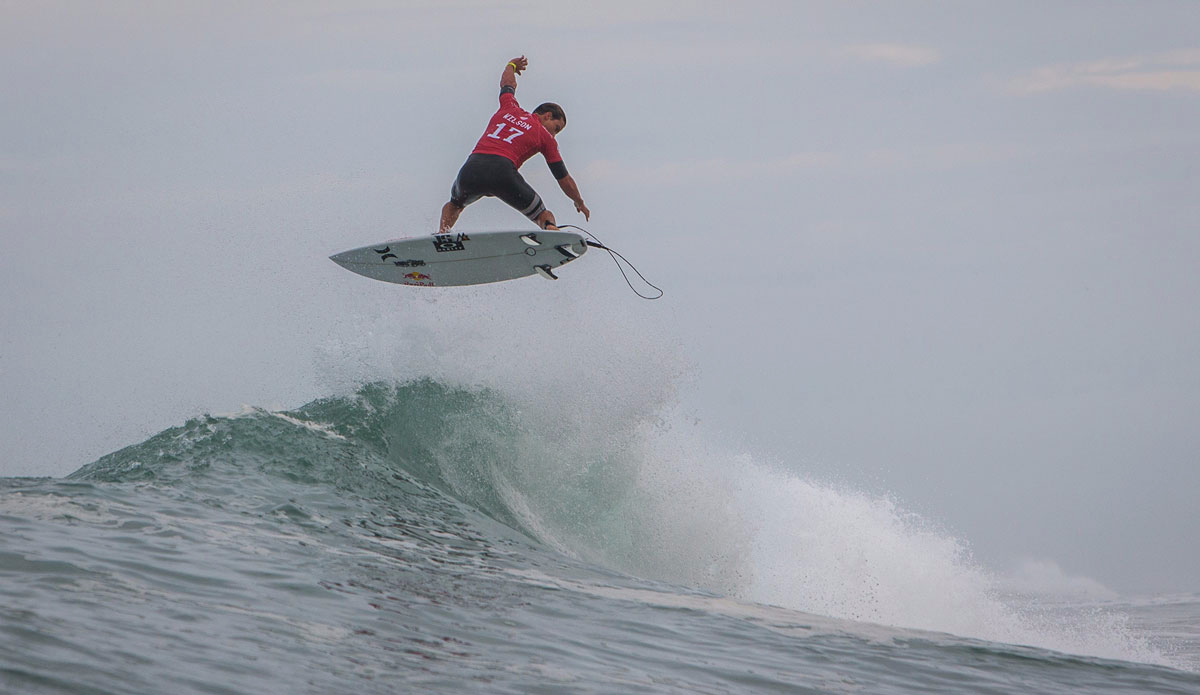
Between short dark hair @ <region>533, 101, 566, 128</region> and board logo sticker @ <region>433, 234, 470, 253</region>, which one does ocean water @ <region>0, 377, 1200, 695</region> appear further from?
short dark hair @ <region>533, 101, 566, 128</region>

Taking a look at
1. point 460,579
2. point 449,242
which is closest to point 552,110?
point 449,242

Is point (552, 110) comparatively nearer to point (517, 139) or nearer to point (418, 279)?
point (517, 139)

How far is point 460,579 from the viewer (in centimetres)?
549

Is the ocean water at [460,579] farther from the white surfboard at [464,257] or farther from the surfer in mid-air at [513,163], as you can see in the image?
the surfer in mid-air at [513,163]

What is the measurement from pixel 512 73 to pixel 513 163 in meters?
1.06

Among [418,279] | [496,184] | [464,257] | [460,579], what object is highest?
[496,184]

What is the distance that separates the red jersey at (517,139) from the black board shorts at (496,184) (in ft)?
0.30

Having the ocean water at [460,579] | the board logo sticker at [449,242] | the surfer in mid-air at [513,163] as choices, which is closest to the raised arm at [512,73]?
the surfer in mid-air at [513,163]

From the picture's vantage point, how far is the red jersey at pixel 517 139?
353 inches

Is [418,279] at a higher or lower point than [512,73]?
lower

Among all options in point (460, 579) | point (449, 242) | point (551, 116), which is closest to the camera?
point (460, 579)

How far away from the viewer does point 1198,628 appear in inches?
432

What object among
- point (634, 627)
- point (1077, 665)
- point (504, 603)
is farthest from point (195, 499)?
point (1077, 665)

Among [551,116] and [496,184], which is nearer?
[496,184]
